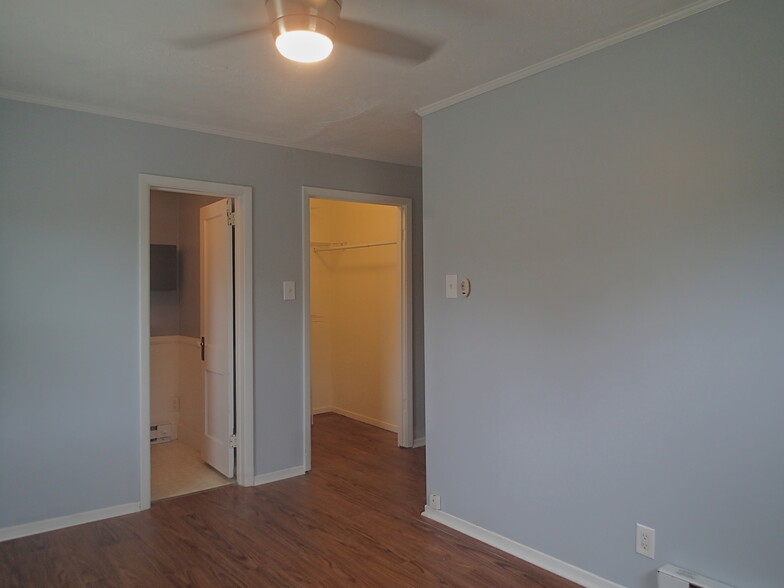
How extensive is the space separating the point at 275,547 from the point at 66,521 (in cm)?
126

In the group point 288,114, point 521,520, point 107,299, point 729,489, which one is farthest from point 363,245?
point 729,489

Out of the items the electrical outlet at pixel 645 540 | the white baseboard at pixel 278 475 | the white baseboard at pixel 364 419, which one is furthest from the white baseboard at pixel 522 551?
the white baseboard at pixel 364 419

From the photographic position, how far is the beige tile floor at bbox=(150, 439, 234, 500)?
12.4ft

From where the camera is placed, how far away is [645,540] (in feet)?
7.51

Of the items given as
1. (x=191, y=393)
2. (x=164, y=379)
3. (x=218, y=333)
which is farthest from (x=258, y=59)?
(x=164, y=379)

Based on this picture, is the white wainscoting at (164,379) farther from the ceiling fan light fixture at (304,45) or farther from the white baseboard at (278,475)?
the ceiling fan light fixture at (304,45)

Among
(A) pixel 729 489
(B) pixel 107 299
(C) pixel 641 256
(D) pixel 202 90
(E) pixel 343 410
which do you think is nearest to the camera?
(A) pixel 729 489

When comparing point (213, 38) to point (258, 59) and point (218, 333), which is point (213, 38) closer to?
point (258, 59)

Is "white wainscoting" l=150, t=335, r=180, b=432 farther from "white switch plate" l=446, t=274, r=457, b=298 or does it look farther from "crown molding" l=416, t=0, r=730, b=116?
"crown molding" l=416, t=0, r=730, b=116

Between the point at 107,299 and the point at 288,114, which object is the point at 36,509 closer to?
the point at 107,299

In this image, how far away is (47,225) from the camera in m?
3.11

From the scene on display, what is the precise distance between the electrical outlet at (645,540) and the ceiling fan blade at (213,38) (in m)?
2.60

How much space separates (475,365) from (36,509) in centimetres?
256

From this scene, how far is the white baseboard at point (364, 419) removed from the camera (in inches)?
212
